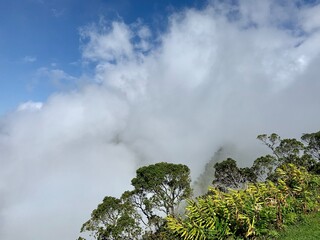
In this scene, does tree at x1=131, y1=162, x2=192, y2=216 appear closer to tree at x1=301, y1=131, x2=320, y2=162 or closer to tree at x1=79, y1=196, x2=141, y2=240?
tree at x1=79, y1=196, x2=141, y2=240

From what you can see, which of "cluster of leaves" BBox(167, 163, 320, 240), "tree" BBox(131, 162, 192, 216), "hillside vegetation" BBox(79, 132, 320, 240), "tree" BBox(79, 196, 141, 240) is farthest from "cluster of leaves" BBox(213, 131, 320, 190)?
"cluster of leaves" BBox(167, 163, 320, 240)

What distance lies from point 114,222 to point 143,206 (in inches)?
191

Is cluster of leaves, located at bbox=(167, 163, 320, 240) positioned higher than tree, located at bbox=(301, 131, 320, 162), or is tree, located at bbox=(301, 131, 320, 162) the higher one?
tree, located at bbox=(301, 131, 320, 162)

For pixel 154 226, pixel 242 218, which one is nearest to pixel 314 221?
pixel 242 218

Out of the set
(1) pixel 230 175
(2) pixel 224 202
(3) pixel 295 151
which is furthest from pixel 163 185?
(2) pixel 224 202

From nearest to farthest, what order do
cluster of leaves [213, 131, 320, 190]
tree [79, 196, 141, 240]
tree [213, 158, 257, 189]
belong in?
1. tree [79, 196, 141, 240]
2. cluster of leaves [213, 131, 320, 190]
3. tree [213, 158, 257, 189]

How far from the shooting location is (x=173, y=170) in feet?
151

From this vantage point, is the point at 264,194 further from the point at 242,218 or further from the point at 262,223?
the point at 242,218

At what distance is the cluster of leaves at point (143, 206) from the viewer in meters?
36.9

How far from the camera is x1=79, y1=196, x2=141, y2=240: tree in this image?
119 feet

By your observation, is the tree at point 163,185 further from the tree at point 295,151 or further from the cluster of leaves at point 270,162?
the tree at point 295,151

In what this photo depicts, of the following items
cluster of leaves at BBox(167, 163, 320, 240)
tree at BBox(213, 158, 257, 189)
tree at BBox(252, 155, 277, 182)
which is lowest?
cluster of leaves at BBox(167, 163, 320, 240)

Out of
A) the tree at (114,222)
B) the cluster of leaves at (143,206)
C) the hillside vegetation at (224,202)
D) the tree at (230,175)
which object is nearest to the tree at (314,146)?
the hillside vegetation at (224,202)

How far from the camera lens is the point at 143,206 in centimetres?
4341
